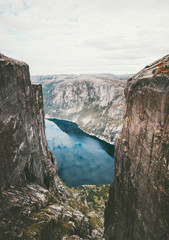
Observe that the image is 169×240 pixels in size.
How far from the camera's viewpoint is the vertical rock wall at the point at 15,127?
60.7ft

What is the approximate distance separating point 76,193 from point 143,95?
231 ft

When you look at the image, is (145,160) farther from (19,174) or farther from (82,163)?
(82,163)

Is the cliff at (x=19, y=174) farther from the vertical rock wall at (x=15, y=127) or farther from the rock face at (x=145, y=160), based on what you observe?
the rock face at (x=145, y=160)

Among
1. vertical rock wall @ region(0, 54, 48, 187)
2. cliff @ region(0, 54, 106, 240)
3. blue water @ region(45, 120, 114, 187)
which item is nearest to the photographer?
cliff @ region(0, 54, 106, 240)

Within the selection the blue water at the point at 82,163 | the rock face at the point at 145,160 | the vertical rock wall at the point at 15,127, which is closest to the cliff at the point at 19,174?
the vertical rock wall at the point at 15,127

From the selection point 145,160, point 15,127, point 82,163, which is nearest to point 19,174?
point 15,127

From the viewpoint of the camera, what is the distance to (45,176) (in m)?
39.8

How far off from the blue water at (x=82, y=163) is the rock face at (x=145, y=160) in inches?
2876

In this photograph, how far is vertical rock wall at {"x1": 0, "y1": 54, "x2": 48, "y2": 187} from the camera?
728 inches

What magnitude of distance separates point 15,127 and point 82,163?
10286 cm

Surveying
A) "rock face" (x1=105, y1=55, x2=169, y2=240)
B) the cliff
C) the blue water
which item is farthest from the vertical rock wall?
the blue water

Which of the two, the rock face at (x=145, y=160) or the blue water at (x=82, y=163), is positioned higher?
the rock face at (x=145, y=160)

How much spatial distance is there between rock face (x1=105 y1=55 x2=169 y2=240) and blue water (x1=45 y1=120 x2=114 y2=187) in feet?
240

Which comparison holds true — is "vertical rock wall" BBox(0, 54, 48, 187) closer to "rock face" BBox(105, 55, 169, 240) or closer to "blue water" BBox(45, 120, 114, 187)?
"rock face" BBox(105, 55, 169, 240)
